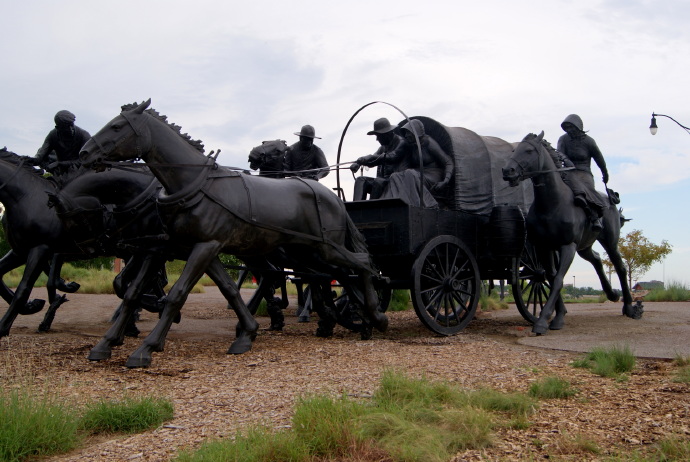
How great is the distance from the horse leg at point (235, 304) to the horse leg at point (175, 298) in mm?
219

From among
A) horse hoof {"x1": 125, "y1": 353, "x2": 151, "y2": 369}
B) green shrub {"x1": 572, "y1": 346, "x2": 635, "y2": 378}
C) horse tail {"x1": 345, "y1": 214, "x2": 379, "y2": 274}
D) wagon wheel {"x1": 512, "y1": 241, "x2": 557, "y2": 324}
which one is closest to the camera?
green shrub {"x1": 572, "y1": 346, "x2": 635, "y2": 378}

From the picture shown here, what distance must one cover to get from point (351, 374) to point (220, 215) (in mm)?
2171

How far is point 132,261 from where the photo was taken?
25.8 feet

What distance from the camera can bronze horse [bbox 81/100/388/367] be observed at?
625 centimetres

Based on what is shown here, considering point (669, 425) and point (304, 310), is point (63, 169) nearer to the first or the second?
point (304, 310)

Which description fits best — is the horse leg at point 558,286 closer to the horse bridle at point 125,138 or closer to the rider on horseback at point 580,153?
the rider on horseback at point 580,153

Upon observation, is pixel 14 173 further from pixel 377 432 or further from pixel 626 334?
pixel 626 334

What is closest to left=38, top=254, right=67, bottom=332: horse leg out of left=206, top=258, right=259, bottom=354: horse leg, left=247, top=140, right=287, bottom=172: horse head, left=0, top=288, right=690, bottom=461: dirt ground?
left=0, top=288, right=690, bottom=461: dirt ground

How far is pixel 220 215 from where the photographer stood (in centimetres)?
669

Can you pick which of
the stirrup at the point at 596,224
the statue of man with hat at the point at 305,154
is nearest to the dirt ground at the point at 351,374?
the stirrup at the point at 596,224

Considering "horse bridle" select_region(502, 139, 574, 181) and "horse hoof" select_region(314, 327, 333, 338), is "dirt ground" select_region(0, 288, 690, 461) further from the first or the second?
"horse bridle" select_region(502, 139, 574, 181)

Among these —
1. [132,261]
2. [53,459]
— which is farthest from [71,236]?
[53,459]

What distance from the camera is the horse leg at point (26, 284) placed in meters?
7.70

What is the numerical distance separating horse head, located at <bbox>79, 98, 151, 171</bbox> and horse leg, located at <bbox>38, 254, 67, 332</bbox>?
3778 mm
